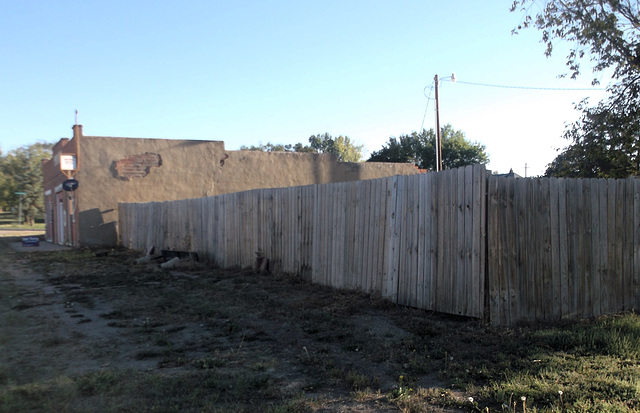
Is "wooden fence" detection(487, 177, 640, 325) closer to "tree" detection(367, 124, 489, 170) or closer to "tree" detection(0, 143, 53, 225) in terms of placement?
"tree" detection(367, 124, 489, 170)

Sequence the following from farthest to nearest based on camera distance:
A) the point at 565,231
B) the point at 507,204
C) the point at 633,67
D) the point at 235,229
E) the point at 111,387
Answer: the point at 235,229 → the point at 633,67 → the point at 565,231 → the point at 507,204 → the point at 111,387

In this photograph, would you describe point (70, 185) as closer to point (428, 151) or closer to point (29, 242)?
point (29, 242)

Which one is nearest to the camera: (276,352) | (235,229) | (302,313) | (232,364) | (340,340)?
(232,364)

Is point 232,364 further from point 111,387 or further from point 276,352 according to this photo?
point 111,387

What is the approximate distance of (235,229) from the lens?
12.6m

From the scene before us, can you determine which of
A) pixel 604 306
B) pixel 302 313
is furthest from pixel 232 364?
pixel 604 306

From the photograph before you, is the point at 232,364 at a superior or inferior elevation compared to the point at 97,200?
inferior

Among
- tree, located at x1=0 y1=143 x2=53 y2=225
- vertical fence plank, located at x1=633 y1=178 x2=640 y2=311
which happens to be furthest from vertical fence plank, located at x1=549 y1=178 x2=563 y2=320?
tree, located at x1=0 y1=143 x2=53 y2=225

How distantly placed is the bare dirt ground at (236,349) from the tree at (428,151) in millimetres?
32438

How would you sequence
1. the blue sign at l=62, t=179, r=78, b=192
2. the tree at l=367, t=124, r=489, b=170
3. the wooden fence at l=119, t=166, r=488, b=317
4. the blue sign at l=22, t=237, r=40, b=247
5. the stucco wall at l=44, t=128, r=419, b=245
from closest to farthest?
the wooden fence at l=119, t=166, r=488, b=317 < the blue sign at l=62, t=179, r=78, b=192 < the stucco wall at l=44, t=128, r=419, b=245 < the blue sign at l=22, t=237, r=40, b=247 < the tree at l=367, t=124, r=489, b=170

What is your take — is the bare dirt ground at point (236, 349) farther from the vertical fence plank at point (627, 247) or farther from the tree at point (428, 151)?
the tree at point (428, 151)

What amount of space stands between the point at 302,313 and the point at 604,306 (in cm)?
442

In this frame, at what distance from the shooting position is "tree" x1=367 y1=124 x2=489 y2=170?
40656 mm

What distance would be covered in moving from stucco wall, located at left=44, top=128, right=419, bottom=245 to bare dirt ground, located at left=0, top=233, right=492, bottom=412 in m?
12.0
